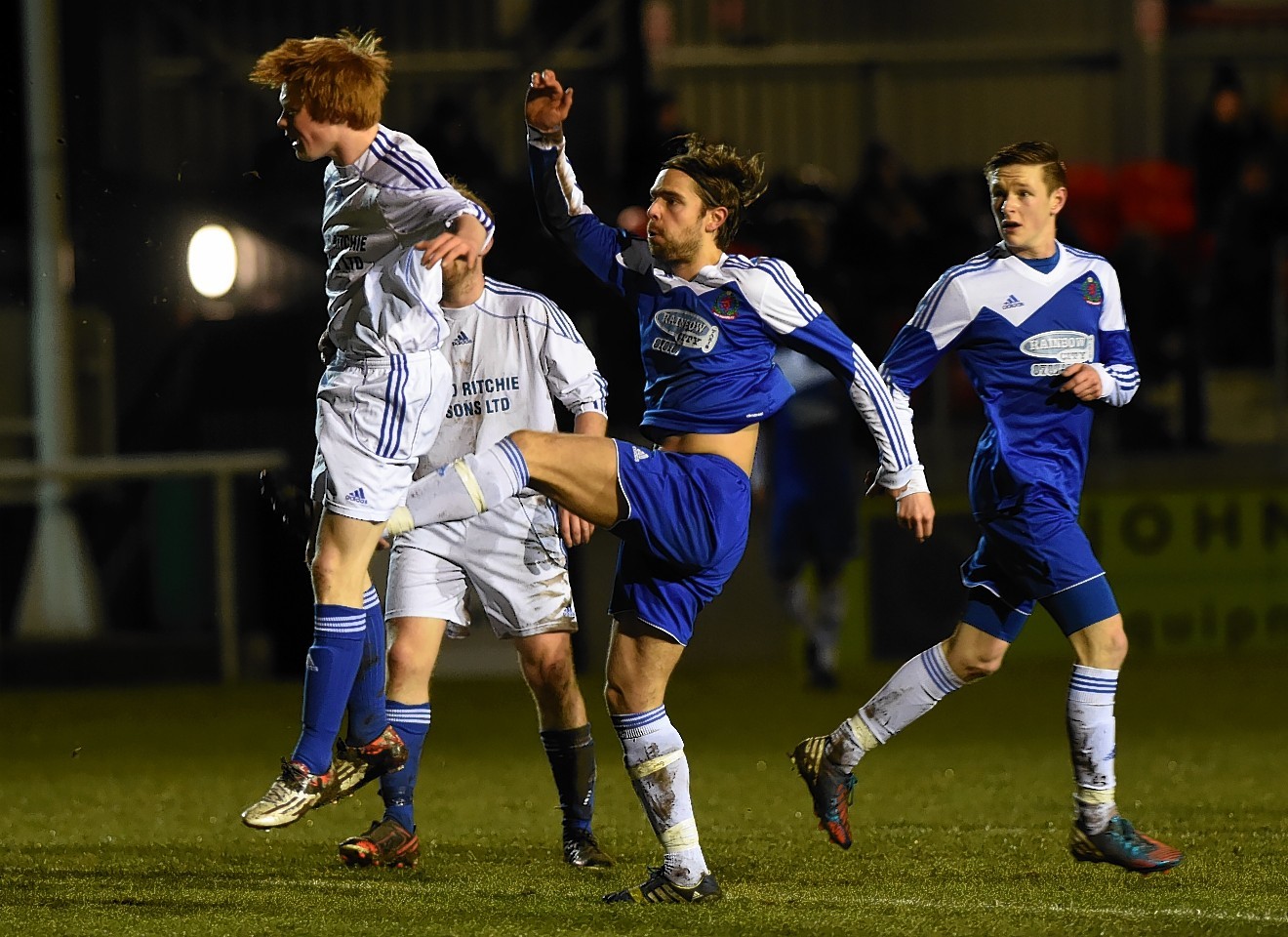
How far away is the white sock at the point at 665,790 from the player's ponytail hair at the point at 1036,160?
1.78m

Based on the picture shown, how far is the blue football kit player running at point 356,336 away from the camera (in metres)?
4.84

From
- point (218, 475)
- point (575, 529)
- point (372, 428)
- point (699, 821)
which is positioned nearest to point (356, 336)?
point (372, 428)

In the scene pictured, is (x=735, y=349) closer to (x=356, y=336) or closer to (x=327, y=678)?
(x=356, y=336)

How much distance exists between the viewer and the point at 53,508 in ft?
34.1

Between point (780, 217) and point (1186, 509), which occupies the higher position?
point (780, 217)

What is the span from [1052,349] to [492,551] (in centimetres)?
166

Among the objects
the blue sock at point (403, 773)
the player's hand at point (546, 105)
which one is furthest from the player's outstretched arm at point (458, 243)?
the blue sock at point (403, 773)

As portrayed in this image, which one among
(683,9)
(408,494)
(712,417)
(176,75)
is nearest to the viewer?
(408,494)

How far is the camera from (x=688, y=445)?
4855 mm

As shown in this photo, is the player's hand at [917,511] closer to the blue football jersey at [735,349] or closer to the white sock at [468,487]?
the blue football jersey at [735,349]

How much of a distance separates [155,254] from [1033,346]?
3.45 m

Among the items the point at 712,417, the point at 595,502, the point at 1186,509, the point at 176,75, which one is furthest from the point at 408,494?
the point at 176,75

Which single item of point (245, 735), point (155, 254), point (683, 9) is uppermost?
point (683, 9)

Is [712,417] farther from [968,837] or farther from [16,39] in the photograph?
[16,39]
